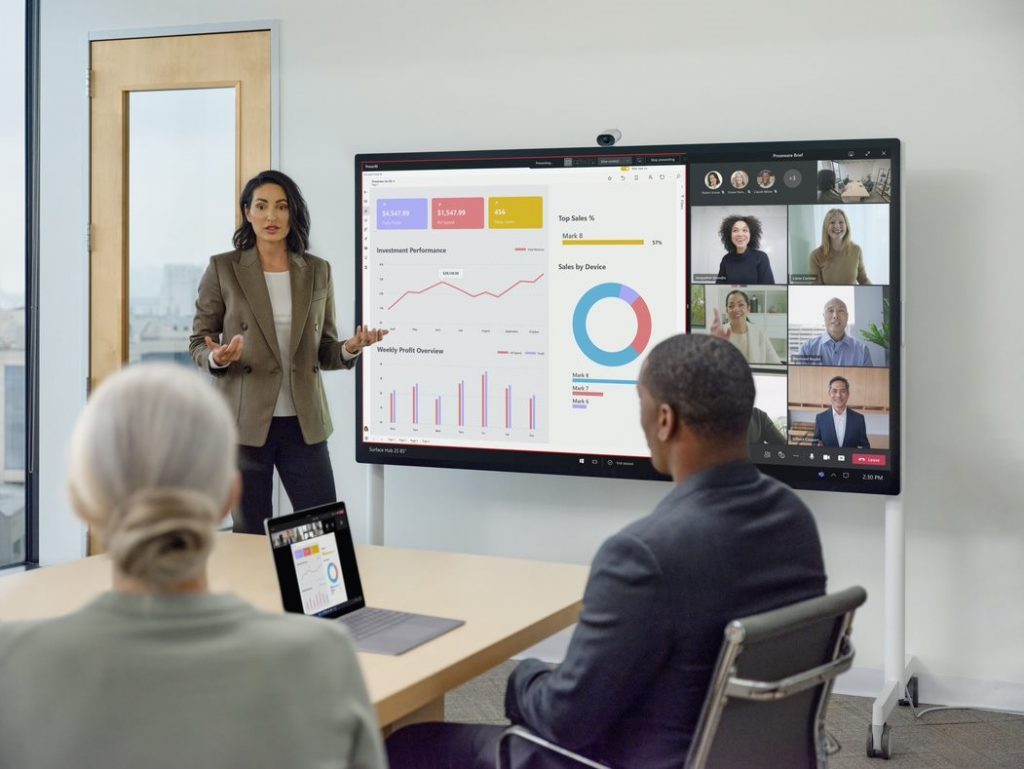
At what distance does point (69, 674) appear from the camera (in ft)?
3.89

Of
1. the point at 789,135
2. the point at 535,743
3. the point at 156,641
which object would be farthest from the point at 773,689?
the point at 789,135

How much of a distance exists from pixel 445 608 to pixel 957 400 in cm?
252

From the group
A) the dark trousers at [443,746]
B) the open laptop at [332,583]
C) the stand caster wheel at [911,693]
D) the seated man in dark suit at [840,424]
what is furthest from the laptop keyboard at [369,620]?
the stand caster wheel at [911,693]

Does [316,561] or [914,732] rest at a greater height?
[316,561]

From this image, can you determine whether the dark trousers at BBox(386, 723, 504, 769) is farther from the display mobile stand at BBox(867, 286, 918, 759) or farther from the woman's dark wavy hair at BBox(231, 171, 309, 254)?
the woman's dark wavy hair at BBox(231, 171, 309, 254)

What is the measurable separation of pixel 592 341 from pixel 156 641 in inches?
123

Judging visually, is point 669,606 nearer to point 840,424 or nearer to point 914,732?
point 840,424

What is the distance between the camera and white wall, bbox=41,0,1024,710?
4.04 m

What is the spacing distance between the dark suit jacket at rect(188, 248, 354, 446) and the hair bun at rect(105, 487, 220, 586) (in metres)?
2.81

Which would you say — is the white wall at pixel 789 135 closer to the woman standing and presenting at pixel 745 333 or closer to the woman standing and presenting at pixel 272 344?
the woman standing and presenting at pixel 745 333

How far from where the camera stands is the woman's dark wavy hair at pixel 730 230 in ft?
13.1

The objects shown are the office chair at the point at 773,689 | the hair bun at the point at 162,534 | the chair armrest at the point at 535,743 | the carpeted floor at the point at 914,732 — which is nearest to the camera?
the hair bun at the point at 162,534

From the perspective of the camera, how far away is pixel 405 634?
6.77 ft

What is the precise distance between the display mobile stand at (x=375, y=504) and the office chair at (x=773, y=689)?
2644 millimetres
